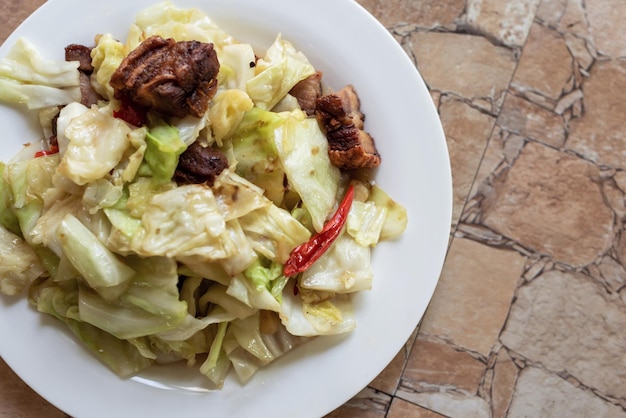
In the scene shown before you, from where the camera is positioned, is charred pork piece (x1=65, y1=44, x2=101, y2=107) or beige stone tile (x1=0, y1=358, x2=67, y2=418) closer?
charred pork piece (x1=65, y1=44, x2=101, y2=107)

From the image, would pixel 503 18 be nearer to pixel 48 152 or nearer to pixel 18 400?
pixel 48 152

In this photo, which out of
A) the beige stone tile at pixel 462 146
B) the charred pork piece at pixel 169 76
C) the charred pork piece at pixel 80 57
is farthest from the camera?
the beige stone tile at pixel 462 146

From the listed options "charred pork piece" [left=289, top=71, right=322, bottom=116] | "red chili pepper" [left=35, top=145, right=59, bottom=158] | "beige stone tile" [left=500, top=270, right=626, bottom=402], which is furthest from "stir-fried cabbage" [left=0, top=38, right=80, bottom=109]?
"beige stone tile" [left=500, top=270, right=626, bottom=402]

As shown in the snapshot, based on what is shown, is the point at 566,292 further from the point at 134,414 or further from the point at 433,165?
the point at 134,414

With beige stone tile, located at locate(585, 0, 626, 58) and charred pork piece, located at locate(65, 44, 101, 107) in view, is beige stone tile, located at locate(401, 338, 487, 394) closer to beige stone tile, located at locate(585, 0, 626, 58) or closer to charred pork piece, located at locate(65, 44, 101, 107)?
beige stone tile, located at locate(585, 0, 626, 58)

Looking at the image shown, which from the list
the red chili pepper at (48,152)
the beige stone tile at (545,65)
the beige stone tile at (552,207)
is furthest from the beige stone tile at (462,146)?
the red chili pepper at (48,152)

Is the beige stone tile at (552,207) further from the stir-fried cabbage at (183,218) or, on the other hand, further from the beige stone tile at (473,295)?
the stir-fried cabbage at (183,218)

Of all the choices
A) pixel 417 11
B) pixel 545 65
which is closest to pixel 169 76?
pixel 417 11
